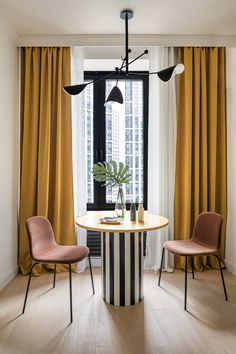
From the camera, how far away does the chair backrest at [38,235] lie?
2407 mm

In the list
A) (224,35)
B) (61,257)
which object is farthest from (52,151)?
(224,35)

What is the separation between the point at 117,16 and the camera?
2799mm

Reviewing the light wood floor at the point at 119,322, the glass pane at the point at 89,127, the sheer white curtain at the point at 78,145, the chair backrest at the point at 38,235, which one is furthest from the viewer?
the glass pane at the point at 89,127

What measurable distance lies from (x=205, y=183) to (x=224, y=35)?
1720 millimetres

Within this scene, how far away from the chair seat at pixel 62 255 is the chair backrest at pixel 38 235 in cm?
5

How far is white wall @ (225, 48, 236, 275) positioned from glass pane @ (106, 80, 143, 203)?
3.58ft

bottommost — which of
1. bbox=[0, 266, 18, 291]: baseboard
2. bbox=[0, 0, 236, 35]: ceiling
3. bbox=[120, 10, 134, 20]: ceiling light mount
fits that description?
bbox=[0, 266, 18, 291]: baseboard

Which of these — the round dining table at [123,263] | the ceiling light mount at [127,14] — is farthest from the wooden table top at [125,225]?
the ceiling light mount at [127,14]

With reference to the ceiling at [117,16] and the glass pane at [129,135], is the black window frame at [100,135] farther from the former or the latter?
the ceiling at [117,16]

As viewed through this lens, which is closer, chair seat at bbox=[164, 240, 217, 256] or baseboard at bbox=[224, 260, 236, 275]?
chair seat at bbox=[164, 240, 217, 256]

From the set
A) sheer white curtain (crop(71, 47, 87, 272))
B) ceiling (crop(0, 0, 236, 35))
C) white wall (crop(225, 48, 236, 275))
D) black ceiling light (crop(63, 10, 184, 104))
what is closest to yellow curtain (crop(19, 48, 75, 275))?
sheer white curtain (crop(71, 47, 87, 272))

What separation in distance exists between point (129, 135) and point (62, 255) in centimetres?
192

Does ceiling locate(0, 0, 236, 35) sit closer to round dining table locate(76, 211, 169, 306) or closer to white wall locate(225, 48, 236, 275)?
white wall locate(225, 48, 236, 275)

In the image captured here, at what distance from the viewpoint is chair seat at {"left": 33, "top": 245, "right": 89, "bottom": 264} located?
90.0 inches
